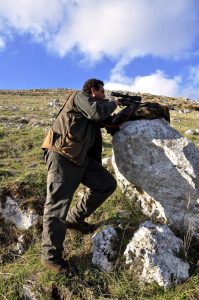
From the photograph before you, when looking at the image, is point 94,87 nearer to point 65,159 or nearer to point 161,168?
point 65,159

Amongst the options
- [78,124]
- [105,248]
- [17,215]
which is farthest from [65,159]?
[17,215]

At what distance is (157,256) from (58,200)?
1.88 metres

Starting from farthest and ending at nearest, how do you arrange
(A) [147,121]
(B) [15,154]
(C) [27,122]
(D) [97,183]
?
(C) [27,122], (B) [15,154], (A) [147,121], (D) [97,183]

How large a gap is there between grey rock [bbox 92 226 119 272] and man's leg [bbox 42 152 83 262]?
65 centimetres

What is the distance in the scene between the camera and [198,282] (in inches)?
264

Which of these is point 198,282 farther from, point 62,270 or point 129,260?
point 62,270

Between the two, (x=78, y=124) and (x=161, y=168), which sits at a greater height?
(x=78, y=124)

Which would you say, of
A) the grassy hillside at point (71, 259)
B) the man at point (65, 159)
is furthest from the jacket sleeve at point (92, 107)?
the grassy hillside at point (71, 259)

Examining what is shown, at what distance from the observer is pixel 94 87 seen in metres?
7.46

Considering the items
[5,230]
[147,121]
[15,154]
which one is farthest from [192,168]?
[15,154]

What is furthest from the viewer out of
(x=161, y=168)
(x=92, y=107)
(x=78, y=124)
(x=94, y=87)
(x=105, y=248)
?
(x=161, y=168)

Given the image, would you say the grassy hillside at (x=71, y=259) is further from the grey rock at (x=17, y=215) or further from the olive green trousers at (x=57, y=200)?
the olive green trousers at (x=57, y=200)

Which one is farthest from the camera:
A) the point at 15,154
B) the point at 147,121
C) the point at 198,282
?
the point at 15,154

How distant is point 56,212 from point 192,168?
257 cm
